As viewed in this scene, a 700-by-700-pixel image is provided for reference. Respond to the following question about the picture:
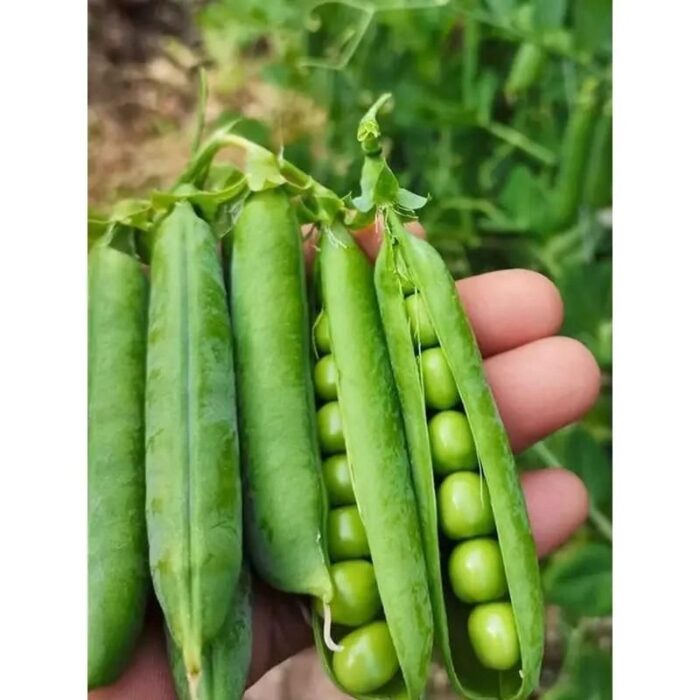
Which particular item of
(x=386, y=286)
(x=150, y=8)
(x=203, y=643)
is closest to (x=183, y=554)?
(x=203, y=643)

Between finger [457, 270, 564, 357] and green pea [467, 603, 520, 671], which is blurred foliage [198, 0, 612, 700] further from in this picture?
green pea [467, 603, 520, 671]

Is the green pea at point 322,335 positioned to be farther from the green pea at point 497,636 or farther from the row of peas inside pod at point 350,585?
the green pea at point 497,636

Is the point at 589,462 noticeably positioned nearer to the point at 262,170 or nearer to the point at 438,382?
the point at 438,382

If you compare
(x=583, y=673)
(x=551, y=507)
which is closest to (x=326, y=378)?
(x=551, y=507)

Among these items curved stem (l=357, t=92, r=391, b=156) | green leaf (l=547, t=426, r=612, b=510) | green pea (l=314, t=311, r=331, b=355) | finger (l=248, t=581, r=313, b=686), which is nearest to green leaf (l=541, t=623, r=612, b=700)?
green leaf (l=547, t=426, r=612, b=510)

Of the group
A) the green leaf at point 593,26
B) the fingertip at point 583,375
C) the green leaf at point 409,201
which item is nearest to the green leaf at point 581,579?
the fingertip at point 583,375
